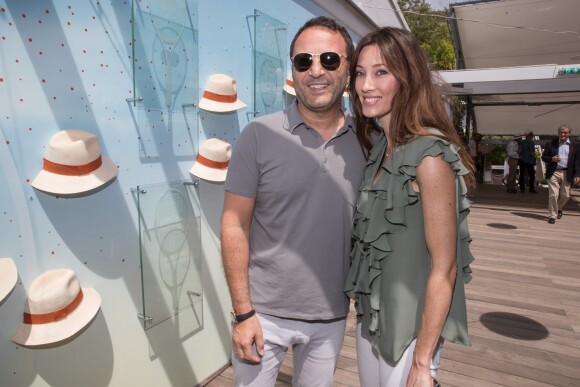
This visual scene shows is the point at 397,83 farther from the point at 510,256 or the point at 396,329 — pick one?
the point at 510,256

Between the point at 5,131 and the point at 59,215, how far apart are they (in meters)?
0.52

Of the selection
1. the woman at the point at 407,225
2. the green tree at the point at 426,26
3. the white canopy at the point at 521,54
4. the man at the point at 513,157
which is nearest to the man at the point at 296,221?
the woman at the point at 407,225

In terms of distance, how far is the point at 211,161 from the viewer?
10.6 ft

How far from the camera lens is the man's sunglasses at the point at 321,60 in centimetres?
201

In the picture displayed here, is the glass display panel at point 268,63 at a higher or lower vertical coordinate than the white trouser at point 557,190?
higher

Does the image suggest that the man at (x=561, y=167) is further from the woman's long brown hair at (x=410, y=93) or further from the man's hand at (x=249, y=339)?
the man's hand at (x=249, y=339)

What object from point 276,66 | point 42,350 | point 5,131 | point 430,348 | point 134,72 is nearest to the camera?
point 430,348

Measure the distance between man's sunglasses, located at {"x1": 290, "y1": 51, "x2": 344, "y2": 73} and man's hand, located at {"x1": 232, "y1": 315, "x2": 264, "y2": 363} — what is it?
123 cm

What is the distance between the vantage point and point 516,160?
14281 mm

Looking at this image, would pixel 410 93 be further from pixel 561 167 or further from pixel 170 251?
pixel 561 167

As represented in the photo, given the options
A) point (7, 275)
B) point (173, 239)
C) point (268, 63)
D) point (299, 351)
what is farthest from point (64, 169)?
point (268, 63)

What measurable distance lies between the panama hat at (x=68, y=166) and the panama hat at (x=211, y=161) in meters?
1.06

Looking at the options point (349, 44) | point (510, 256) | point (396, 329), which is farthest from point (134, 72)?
point (510, 256)

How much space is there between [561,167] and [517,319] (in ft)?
19.2
